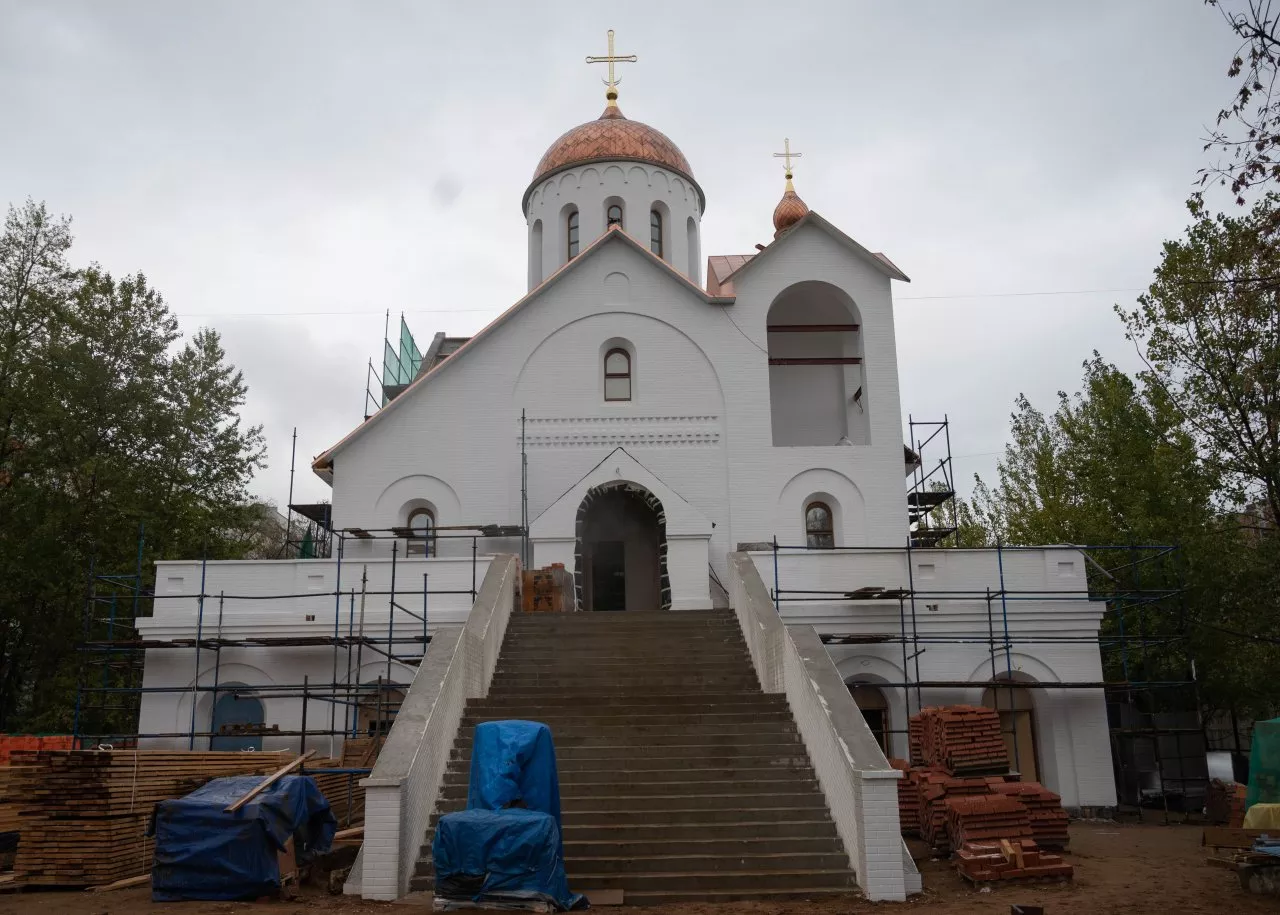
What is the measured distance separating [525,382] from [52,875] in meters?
12.6

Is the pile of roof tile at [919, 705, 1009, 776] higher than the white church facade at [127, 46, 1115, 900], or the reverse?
the white church facade at [127, 46, 1115, 900]

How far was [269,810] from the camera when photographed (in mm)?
10992

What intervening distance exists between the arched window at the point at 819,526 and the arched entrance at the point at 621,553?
2946mm

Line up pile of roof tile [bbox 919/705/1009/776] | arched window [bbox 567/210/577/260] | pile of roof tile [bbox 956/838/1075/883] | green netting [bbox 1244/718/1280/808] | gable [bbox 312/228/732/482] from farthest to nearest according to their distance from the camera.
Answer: arched window [bbox 567/210/577/260] → gable [bbox 312/228/732/482] → green netting [bbox 1244/718/1280/808] → pile of roof tile [bbox 919/705/1009/776] → pile of roof tile [bbox 956/838/1075/883]

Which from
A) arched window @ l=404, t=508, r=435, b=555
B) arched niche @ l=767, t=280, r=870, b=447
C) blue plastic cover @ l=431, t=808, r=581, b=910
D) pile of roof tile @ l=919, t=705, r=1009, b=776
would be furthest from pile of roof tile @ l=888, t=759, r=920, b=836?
arched niche @ l=767, t=280, r=870, b=447

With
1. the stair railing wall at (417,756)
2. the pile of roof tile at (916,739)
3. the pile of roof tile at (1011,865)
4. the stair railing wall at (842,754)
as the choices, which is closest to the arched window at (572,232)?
the stair railing wall at (417,756)

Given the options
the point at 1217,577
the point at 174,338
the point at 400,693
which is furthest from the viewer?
the point at 174,338

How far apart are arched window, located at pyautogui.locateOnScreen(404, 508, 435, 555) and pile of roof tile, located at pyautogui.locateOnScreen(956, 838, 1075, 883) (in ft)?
39.1

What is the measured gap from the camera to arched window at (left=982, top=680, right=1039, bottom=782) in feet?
60.5

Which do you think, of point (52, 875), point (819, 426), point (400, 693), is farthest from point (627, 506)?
point (52, 875)

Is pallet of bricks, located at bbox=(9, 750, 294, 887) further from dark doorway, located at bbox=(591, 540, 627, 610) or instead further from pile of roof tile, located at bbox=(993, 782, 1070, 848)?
dark doorway, located at bbox=(591, 540, 627, 610)

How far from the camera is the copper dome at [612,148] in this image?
94.2ft

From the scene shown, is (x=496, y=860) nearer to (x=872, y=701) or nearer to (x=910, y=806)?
(x=910, y=806)

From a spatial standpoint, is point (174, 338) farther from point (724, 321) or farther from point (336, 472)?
point (724, 321)
